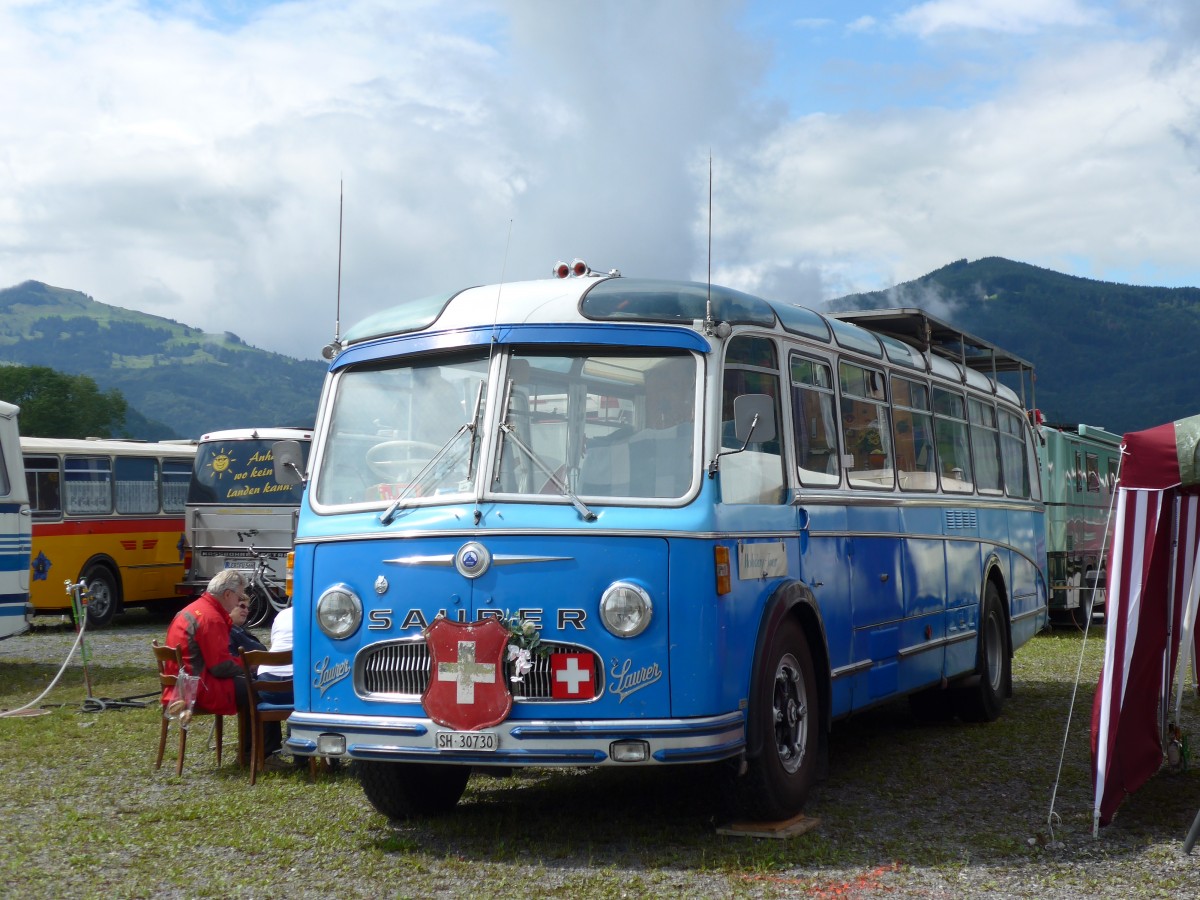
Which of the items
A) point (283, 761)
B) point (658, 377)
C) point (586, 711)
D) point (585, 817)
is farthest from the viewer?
point (283, 761)

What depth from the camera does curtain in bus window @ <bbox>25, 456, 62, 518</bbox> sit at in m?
21.8

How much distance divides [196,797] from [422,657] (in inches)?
99.9

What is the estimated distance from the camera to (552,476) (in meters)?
7.10

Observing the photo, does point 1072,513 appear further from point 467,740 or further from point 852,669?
point 467,740

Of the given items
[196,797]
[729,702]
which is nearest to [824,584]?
[729,702]

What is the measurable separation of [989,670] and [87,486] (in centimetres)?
1539

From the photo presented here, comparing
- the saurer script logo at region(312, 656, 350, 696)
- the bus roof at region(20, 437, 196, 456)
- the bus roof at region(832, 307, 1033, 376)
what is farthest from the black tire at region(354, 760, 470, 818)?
the bus roof at region(20, 437, 196, 456)

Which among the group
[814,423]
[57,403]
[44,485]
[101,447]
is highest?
[57,403]

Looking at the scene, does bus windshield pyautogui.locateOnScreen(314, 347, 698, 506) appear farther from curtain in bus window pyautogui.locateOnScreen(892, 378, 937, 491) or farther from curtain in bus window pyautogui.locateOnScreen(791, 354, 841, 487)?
curtain in bus window pyautogui.locateOnScreen(892, 378, 937, 491)

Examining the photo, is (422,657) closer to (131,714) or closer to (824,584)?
(824,584)

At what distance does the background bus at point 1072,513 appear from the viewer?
21.6m

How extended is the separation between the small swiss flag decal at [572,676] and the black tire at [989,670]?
581 cm

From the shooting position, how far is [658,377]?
7.25 metres

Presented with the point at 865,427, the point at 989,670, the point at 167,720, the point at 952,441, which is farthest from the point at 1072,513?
the point at 167,720
